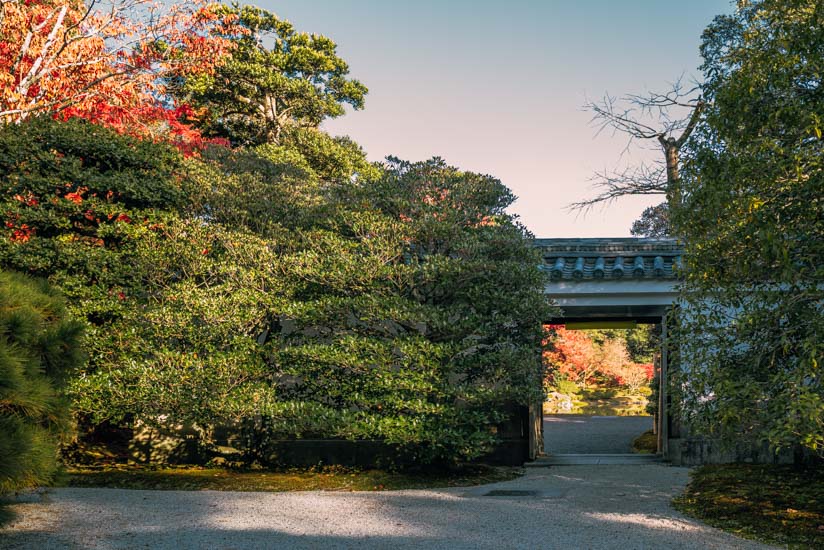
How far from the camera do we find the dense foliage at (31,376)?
509 cm

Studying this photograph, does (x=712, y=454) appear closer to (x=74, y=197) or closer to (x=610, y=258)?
(x=610, y=258)

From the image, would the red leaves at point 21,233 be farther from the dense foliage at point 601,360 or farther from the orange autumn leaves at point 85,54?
the dense foliage at point 601,360

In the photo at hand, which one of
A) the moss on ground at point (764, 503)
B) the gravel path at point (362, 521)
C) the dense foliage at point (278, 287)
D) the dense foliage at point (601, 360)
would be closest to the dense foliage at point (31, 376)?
the gravel path at point (362, 521)

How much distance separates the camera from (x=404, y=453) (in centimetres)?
1052

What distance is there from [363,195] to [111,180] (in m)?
3.16

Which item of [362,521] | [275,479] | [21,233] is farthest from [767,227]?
[21,233]

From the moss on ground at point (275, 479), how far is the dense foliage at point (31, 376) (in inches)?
105

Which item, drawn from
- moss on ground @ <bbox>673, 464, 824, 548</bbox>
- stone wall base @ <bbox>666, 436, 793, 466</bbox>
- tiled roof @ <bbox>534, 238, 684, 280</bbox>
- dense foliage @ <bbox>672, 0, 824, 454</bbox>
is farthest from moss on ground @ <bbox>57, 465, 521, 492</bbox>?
dense foliage @ <bbox>672, 0, 824, 454</bbox>

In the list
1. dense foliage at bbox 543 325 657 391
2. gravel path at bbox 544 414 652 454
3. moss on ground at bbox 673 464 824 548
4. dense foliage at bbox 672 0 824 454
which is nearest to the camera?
dense foliage at bbox 672 0 824 454

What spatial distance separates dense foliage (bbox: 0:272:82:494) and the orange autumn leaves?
568 centimetres

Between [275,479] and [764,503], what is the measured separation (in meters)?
5.52

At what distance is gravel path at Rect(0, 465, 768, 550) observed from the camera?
18.7ft

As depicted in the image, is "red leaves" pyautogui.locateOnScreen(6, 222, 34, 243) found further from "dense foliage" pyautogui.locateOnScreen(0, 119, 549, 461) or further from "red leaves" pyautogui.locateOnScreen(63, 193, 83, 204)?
"red leaves" pyautogui.locateOnScreen(63, 193, 83, 204)

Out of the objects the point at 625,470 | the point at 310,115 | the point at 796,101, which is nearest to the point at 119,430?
the point at 625,470
